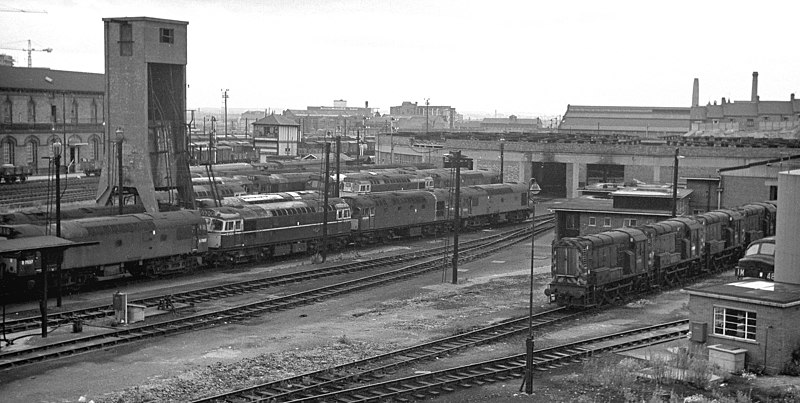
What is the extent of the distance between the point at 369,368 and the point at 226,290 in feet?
51.2

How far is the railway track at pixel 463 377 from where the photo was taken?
26281 millimetres

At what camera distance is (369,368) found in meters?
29.8

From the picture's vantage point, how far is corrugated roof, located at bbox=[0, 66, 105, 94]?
96438 mm

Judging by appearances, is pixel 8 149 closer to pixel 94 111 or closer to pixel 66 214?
pixel 94 111

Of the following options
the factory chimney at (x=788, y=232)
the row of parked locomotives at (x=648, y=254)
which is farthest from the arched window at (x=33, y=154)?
the factory chimney at (x=788, y=232)

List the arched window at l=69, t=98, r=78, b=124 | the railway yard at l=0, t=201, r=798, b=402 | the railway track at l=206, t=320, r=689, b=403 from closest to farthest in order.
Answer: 1. the railway track at l=206, t=320, r=689, b=403
2. the railway yard at l=0, t=201, r=798, b=402
3. the arched window at l=69, t=98, r=78, b=124

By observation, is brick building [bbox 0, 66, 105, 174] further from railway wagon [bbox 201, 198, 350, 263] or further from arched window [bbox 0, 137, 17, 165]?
railway wagon [bbox 201, 198, 350, 263]

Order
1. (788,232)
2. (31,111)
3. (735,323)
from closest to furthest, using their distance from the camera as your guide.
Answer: (735,323) < (788,232) < (31,111)

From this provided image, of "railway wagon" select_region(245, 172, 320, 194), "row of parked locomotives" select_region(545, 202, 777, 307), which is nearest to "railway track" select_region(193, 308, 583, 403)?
"row of parked locomotives" select_region(545, 202, 777, 307)

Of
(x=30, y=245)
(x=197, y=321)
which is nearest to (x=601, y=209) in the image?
(x=197, y=321)

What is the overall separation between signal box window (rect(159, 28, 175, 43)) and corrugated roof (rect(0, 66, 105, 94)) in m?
48.5

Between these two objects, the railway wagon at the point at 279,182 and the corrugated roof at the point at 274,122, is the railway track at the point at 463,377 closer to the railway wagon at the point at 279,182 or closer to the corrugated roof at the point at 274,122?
the railway wagon at the point at 279,182

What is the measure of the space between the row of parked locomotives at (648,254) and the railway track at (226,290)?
41.9ft

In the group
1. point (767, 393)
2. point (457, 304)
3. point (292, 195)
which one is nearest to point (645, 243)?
point (457, 304)
